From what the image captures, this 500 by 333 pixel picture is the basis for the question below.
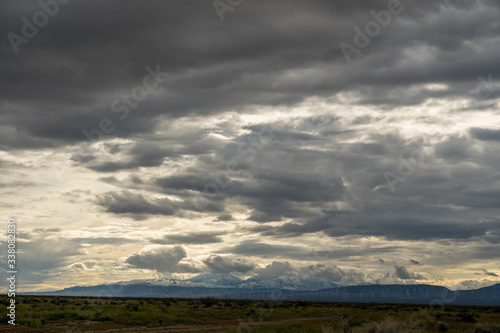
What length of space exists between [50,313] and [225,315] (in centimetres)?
2444

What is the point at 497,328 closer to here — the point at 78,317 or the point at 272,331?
the point at 272,331

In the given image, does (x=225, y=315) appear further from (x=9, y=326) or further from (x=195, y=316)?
(x=9, y=326)

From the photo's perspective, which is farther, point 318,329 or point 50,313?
point 50,313

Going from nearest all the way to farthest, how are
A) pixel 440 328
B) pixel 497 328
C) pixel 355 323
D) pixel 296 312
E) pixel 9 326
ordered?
pixel 497 328, pixel 440 328, pixel 9 326, pixel 355 323, pixel 296 312

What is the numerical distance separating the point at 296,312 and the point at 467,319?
95.4ft

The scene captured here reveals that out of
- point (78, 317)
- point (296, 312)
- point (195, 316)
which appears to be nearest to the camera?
point (78, 317)

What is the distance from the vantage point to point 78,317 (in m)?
58.7

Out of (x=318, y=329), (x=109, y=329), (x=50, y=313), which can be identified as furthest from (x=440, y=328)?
(x=50, y=313)

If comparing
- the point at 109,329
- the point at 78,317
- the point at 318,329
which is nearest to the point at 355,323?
the point at 318,329

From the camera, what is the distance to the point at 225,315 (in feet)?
224

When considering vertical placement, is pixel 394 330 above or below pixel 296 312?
above

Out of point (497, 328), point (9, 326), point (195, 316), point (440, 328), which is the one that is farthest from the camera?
point (195, 316)

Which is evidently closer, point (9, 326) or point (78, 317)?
point (9, 326)

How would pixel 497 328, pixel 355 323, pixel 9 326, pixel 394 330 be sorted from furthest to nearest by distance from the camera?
pixel 355 323 → pixel 9 326 → pixel 497 328 → pixel 394 330
